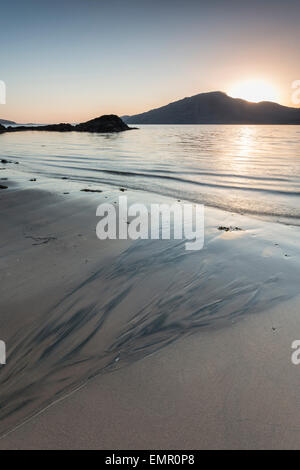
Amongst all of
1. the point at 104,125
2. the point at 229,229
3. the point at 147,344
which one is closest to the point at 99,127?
the point at 104,125

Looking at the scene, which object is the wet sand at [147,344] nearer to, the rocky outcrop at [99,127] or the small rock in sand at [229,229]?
the small rock in sand at [229,229]

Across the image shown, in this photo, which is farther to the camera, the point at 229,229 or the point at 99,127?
the point at 99,127

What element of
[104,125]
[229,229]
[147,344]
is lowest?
[147,344]

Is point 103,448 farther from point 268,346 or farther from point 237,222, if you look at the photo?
point 237,222

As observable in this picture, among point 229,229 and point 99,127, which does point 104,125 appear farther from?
point 229,229

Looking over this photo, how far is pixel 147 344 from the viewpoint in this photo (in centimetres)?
323

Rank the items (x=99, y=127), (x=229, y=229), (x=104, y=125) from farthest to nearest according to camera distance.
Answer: (x=104, y=125) < (x=99, y=127) < (x=229, y=229)

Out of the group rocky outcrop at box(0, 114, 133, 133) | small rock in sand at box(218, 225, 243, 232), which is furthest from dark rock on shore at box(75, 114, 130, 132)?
small rock in sand at box(218, 225, 243, 232)

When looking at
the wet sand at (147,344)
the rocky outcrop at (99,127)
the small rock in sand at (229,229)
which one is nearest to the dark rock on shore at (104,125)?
the rocky outcrop at (99,127)

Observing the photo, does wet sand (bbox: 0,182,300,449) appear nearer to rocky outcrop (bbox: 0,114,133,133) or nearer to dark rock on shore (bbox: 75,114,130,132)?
rocky outcrop (bbox: 0,114,133,133)

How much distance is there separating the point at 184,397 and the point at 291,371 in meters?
1.21

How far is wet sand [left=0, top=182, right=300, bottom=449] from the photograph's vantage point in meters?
2.29

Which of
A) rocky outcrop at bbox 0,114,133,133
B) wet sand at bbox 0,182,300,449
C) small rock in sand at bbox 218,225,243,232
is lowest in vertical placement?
wet sand at bbox 0,182,300,449

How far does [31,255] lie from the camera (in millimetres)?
5230
